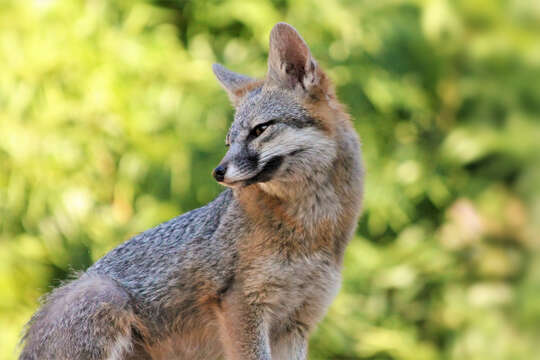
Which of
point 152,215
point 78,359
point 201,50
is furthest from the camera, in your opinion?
point 201,50

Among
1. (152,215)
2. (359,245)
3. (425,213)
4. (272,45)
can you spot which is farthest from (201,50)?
(272,45)

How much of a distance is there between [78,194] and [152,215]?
0.89 meters

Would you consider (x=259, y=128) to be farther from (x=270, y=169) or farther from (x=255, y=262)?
(x=255, y=262)

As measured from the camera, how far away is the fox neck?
14.4 ft

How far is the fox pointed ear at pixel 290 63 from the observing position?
4.38 meters

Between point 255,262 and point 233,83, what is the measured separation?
1.12m

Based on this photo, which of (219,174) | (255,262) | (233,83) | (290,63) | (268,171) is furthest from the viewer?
(233,83)

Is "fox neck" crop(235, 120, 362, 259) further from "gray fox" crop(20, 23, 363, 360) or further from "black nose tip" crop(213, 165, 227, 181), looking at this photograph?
"black nose tip" crop(213, 165, 227, 181)

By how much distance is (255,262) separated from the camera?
14.3 ft

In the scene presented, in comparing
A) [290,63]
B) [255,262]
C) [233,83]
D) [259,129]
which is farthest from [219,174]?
[233,83]

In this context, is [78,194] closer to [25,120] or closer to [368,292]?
[25,120]

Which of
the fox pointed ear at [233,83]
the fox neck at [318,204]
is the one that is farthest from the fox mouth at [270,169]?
the fox pointed ear at [233,83]

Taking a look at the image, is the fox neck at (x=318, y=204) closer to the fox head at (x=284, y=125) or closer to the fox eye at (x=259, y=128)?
the fox head at (x=284, y=125)

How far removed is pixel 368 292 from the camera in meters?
10.5
